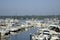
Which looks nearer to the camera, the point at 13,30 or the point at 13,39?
the point at 13,39

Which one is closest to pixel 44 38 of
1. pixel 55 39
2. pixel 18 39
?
pixel 55 39

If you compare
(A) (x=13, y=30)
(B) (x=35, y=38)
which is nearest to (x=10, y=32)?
(A) (x=13, y=30)

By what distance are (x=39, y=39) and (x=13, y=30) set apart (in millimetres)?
6826

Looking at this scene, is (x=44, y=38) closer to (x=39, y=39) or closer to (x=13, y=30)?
(x=39, y=39)

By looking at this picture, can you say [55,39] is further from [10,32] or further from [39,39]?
[10,32]

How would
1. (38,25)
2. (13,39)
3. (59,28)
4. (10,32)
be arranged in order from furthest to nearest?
(38,25), (10,32), (59,28), (13,39)

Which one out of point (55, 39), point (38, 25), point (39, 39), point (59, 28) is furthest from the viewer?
point (38, 25)

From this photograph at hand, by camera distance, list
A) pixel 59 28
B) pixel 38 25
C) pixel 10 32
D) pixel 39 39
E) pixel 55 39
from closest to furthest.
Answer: pixel 55 39 < pixel 39 39 < pixel 59 28 < pixel 10 32 < pixel 38 25

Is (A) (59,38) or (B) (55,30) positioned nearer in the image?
(A) (59,38)

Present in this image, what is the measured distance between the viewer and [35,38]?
1143cm

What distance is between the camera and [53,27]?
15391 millimetres

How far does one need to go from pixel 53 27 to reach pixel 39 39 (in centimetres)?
444

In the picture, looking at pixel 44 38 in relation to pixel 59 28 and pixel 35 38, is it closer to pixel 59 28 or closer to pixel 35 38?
pixel 35 38

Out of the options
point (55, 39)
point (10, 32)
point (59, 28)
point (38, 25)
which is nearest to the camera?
point (55, 39)
